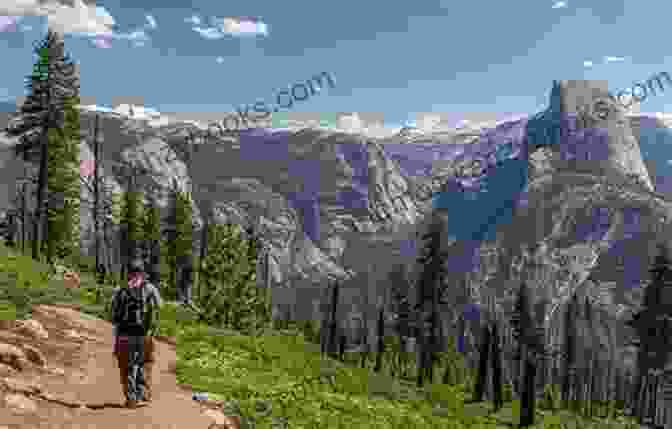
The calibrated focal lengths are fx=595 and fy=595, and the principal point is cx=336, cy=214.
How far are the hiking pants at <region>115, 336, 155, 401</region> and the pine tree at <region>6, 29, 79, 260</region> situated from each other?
3138cm

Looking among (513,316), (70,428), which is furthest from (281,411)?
(513,316)

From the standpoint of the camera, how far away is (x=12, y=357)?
11.4 meters

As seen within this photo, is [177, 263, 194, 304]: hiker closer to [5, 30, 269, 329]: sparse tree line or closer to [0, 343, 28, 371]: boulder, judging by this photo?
[5, 30, 269, 329]: sparse tree line

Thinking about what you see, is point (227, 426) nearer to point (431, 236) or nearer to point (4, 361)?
point (4, 361)

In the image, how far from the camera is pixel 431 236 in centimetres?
5412

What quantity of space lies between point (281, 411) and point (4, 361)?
564 centimetres

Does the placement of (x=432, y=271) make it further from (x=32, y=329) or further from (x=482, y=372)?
(x=32, y=329)

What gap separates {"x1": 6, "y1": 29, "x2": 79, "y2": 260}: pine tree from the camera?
39156mm

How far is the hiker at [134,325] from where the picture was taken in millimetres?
10781

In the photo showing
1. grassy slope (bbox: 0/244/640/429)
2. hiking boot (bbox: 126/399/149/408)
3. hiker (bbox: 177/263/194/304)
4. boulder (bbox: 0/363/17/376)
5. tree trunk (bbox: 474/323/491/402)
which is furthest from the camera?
hiker (bbox: 177/263/194/304)

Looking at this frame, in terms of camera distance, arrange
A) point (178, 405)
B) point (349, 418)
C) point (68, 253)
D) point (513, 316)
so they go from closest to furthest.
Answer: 1. point (178, 405)
2. point (349, 418)
3. point (68, 253)
4. point (513, 316)

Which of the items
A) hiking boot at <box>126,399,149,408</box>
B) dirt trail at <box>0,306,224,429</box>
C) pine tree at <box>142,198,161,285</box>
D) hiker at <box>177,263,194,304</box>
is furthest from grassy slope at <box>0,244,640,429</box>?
hiker at <box>177,263,194,304</box>

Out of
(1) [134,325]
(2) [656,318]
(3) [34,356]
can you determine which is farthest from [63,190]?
(2) [656,318]

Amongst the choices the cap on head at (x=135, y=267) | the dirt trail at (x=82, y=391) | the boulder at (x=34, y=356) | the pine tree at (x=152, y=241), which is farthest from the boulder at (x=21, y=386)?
the pine tree at (x=152, y=241)
